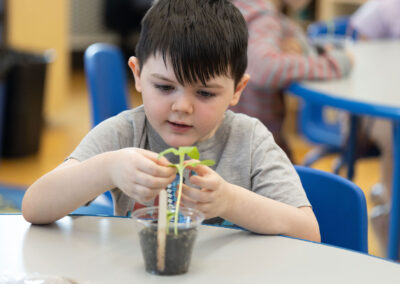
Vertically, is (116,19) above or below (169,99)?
below

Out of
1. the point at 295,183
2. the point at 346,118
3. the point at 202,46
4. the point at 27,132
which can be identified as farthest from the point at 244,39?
the point at 27,132

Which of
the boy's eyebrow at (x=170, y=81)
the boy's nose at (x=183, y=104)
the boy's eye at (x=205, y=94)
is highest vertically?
the boy's eyebrow at (x=170, y=81)

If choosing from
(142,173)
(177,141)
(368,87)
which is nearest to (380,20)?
(368,87)

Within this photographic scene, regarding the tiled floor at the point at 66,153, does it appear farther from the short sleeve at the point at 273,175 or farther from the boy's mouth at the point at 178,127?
the boy's mouth at the point at 178,127

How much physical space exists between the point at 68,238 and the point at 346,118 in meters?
1.60

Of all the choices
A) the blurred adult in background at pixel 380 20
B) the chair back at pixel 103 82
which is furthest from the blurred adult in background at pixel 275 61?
the blurred adult in background at pixel 380 20

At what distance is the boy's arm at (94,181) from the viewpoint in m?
0.73

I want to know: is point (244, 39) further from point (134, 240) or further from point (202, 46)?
point (134, 240)

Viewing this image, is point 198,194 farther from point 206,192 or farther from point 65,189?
point 65,189

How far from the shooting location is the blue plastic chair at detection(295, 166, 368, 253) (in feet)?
3.12

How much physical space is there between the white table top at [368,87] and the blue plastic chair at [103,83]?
1.66ft

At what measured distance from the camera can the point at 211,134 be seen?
1062 millimetres

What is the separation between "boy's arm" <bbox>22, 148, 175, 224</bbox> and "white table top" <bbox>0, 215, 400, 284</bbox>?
0.03m

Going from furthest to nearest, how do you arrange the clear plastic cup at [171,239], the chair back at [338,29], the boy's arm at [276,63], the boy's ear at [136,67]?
the chair back at [338,29]
the boy's arm at [276,63]
the boy's ear at [136,67]
the clear plastic cup at [171,239]
